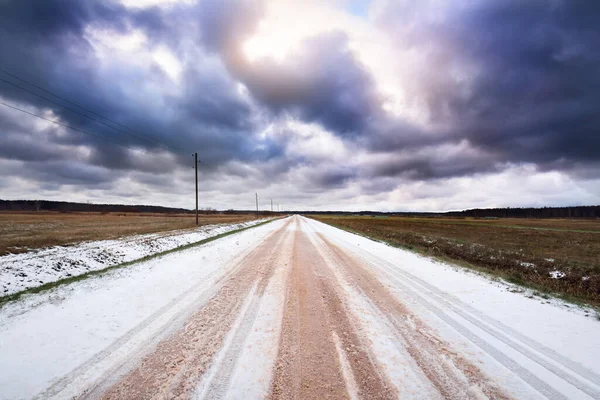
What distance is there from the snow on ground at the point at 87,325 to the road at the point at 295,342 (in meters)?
0.02

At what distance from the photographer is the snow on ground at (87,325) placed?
341 centimetres

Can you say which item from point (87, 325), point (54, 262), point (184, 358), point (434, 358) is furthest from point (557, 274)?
point (54, 262)

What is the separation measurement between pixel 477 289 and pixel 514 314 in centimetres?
197

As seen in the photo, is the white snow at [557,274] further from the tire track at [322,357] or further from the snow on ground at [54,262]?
the snow on ground at [54,262]

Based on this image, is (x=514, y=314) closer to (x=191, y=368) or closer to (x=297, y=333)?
(x=297, y=333)

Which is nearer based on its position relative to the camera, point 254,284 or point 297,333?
point 297,333

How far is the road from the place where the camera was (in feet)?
10.5

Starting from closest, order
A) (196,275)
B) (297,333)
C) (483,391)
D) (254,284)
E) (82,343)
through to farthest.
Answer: (483,391), (82,343), (297,333), (254,284), (196,275)

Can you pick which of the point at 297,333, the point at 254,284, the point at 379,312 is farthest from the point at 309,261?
the point at 297,333

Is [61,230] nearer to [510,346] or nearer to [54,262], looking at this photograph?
[54,262]

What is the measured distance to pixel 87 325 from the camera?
501 cm

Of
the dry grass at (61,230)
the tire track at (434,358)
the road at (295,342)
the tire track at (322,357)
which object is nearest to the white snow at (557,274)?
the road at (295,342)

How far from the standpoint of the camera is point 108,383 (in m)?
3.23

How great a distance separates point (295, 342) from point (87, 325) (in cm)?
394
